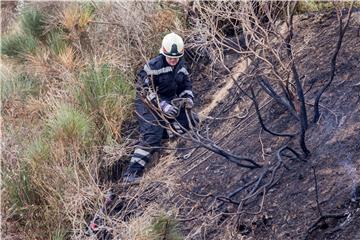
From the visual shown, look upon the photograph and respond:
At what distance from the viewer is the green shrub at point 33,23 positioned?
12.1 metres

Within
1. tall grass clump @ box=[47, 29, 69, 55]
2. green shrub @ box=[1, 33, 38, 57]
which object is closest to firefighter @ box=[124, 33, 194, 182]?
tall grass clump @ box=[47, 29, 69, 55]

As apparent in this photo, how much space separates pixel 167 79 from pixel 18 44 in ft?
15.6

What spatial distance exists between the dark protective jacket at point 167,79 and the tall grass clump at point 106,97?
2.97 feet

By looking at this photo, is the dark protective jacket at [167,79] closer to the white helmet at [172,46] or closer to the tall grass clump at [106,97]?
the white helmet at [172,46]

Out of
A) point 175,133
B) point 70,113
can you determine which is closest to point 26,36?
point 70,113

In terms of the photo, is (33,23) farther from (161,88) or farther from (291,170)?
(291,170)

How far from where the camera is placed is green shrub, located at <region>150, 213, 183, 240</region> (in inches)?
239

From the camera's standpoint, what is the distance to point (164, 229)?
6.13 m

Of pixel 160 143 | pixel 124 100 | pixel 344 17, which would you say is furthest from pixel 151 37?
pixel 344 17

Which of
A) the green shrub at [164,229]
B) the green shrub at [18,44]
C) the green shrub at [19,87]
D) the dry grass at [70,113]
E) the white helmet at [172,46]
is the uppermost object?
the white helmet at [172,46]

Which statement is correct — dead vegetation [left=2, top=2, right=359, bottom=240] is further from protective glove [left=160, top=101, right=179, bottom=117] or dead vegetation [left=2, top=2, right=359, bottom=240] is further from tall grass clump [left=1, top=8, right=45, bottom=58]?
tall grass clump [left=1, top=8, right=45, bottom=58]

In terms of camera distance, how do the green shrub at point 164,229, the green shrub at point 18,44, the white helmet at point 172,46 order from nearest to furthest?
the green shrub at point 164,229, the white helmet at point 172,46, the green shrub at point 18,44

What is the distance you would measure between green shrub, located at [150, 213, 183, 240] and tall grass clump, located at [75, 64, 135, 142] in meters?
2.41

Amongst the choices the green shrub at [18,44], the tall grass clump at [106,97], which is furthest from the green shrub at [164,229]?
the green shrub at [18,44]
